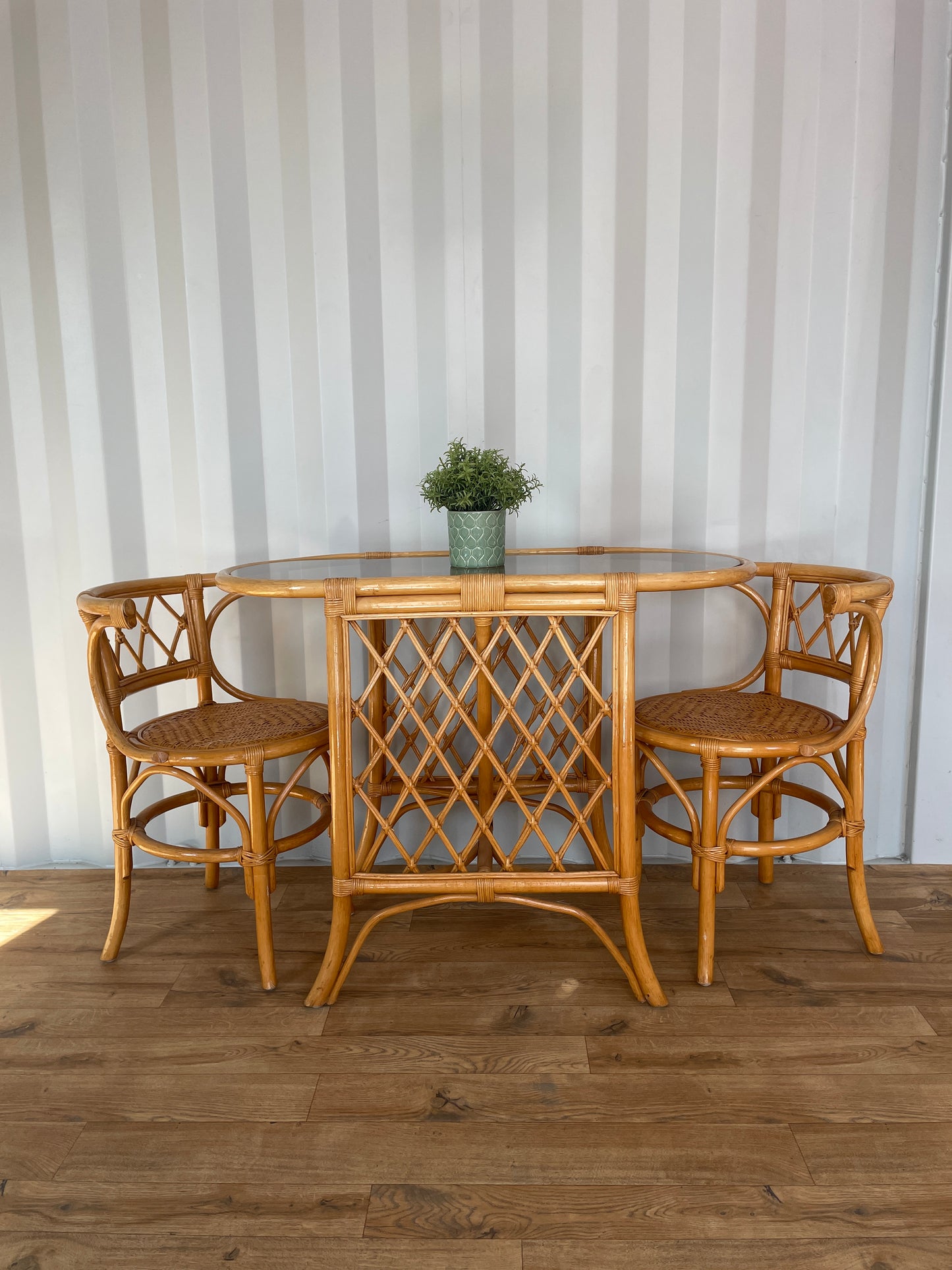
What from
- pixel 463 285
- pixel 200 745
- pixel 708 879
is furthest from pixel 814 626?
pixel 200 745

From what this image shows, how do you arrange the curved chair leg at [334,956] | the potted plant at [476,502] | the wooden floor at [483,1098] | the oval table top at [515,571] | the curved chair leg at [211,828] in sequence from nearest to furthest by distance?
the wooden floor at [483,1098]
the oval table top at [515,571]
the curved chair leg at [334,956]
the potted plant at [476,502]
the curved chair leg at [211,828]

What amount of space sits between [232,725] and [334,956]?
56 centimetres

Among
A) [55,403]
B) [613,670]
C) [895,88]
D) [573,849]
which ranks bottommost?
[573,849]

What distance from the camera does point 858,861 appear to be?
1.99 meters

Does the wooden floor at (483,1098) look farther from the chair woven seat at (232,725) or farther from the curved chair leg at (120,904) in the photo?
the chair woven seat at (232,725)

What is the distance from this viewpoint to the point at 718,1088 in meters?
1.54

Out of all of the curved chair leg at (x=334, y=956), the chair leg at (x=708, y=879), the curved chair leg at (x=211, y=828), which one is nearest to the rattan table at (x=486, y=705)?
the curved chair leg at (x=334, y=956)

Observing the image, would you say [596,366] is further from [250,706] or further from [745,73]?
[250,706]

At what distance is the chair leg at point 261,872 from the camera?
1.84 meters

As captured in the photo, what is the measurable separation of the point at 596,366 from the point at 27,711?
186cm

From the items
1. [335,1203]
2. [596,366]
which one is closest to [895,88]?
[596,366]

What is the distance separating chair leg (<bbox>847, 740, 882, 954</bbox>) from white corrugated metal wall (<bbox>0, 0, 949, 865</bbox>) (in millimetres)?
585

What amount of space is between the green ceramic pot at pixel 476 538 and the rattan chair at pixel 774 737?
19.4 inches

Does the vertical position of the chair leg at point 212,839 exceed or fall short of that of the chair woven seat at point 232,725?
it falls short
